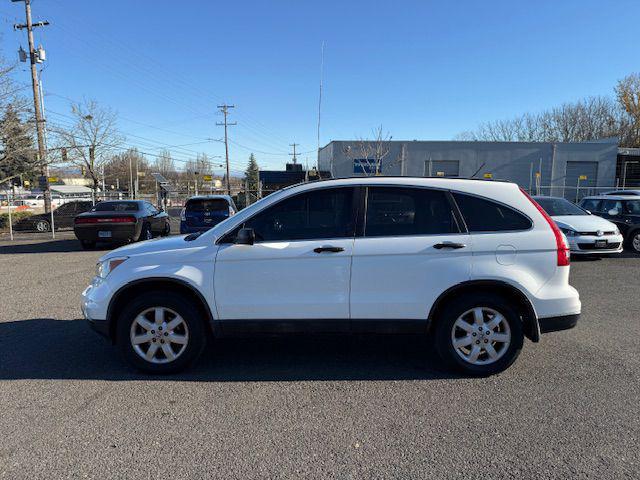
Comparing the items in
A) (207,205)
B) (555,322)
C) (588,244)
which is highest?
(207,205)

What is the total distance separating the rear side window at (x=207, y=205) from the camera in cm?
1209

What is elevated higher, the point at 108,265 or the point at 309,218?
the point at 309,218

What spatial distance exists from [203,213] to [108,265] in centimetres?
800

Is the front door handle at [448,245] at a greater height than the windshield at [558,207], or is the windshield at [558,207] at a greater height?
the windshield at [558,207]

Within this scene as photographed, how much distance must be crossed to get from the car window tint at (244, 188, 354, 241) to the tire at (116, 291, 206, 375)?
3.14 feet

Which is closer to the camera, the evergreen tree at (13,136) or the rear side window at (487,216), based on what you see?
the rear side window at (487,216)

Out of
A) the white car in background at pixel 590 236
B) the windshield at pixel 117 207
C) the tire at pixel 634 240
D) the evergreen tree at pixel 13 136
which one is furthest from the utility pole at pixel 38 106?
the tire at pixel 634 240

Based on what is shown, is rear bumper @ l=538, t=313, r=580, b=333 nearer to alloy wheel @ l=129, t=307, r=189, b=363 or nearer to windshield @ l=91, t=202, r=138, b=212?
alloy wheel @ l=129, t=307, r=189, b=363

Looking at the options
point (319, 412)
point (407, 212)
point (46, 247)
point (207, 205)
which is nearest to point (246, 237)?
point (407, 212)

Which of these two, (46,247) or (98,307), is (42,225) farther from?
(98,307)

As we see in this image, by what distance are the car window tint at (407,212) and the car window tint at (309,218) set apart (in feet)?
0.71

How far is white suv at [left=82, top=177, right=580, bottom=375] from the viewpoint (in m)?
3.94

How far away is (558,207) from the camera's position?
1152 cm

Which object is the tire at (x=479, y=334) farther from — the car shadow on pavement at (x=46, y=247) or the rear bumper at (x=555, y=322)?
the car shadow on pavement at (x=46, y=247)
